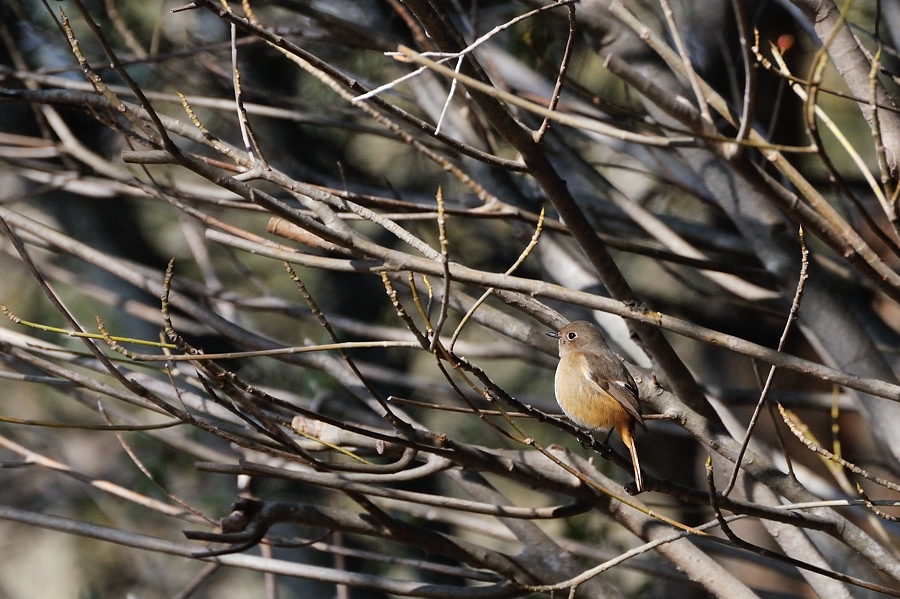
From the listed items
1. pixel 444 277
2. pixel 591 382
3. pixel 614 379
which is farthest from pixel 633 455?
pixel 444 277

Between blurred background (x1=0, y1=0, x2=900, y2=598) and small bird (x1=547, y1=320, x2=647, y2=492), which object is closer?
blurred background (x1=0, y1=0, x2=900, y2=598)

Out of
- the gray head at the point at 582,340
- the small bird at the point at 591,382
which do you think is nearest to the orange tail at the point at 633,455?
the small bird at the point at 591,382

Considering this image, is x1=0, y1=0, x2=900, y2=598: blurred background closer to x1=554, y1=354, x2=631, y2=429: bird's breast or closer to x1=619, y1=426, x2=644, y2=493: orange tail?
x1=619, y1=426, x2=644, y2=493: orange tail

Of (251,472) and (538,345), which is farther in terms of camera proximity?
(538,345)

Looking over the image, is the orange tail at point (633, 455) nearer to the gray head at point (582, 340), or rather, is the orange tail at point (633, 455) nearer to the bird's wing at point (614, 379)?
the bird's wing at point (614, 379)

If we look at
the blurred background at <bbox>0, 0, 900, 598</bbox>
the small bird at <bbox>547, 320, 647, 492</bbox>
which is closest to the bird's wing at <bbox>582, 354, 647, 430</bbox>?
the small bird at <bbox>547, 320, 647, 492</bbox>

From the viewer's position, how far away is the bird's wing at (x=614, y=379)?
2836 millimetres

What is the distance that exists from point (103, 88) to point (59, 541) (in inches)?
232

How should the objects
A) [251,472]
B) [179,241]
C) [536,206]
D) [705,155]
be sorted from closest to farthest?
[251,472] < [705,155] < [536,206] < [179,241]

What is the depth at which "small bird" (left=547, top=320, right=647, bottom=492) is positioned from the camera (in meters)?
2.98

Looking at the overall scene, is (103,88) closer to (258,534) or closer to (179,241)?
(258,534)

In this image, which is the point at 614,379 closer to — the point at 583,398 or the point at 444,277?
the point at 583,398

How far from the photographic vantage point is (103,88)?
1.76 meters

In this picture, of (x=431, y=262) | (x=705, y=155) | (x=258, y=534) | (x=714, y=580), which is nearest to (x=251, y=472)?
(x=258, y=534)
